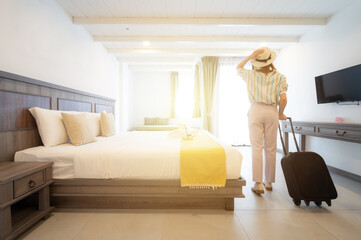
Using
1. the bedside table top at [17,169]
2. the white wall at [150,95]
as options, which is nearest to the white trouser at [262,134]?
the bedside table top at [17,169]

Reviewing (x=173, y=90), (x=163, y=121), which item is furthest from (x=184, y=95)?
(x=163, y=121)

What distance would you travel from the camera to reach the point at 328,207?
65.0 inches

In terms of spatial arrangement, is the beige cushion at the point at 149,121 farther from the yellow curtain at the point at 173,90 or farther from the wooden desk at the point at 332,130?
the wooden desk at the point at 332,130

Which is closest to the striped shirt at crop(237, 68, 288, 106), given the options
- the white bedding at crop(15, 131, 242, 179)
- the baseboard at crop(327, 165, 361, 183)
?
the white bedding at crop(15, 131, 242, 179)

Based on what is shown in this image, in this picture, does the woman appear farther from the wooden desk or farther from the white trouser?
the wooden desk

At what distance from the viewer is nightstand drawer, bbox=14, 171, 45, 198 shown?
3.92ft

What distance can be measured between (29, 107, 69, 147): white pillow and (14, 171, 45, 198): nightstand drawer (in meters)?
0.51

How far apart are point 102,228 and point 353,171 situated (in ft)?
11.1

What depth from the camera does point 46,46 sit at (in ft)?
7.09

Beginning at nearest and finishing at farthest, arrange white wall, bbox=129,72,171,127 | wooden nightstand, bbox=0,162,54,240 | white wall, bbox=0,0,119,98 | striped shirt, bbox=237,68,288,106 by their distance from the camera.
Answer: wooden nightstand, bbox=0,162,54,240, white wall, bbox=0,0,119,98, striped shirt, bbox=237,68,288,106, white wall, bbox=129,72,171,127

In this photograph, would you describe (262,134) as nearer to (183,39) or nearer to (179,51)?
(183,39)

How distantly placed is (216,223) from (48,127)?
6.36ft

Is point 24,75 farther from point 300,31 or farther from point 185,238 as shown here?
point 300,31

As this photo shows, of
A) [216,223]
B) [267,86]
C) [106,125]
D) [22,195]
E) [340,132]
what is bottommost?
[216,223]
